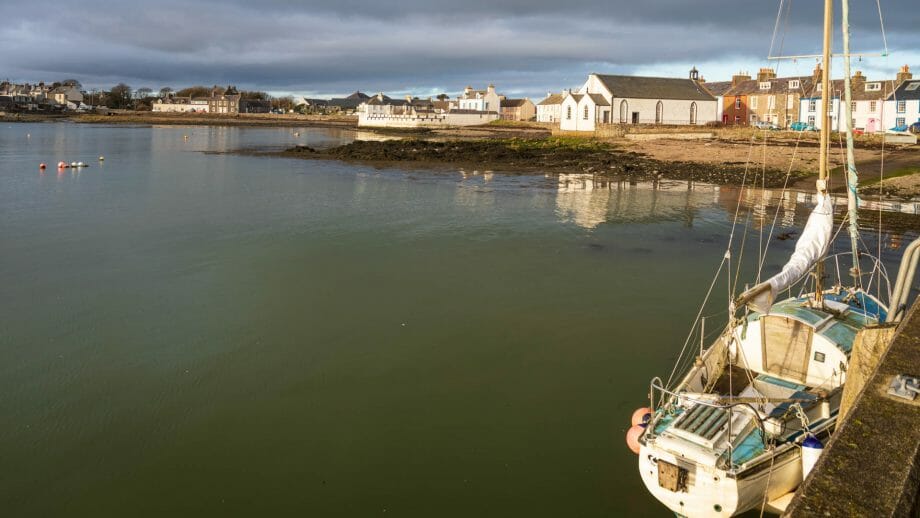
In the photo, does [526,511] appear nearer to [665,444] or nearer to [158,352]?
→ [665,444]

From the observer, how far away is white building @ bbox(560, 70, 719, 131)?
64.6 m

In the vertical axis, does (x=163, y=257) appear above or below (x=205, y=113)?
below

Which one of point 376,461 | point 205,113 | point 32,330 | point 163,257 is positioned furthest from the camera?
point 205,113

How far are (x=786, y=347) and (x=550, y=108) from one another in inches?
3603

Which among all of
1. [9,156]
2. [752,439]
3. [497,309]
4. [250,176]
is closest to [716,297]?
[497,309]

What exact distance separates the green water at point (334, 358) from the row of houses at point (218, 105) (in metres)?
150

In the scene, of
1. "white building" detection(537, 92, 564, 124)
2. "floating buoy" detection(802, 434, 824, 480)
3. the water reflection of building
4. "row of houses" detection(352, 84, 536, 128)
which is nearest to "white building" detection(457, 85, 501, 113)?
"row of houses" detection(352, 84, 536, 128)

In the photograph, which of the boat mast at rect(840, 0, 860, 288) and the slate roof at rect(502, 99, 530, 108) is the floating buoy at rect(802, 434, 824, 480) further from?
the slate roof at rect(502, 99, 530, 108)

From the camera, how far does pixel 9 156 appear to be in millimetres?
48344

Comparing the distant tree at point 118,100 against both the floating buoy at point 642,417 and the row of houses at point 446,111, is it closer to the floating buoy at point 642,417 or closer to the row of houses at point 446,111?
the row of houses at point 446,111

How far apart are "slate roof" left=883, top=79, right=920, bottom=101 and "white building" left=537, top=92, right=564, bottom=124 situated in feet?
148

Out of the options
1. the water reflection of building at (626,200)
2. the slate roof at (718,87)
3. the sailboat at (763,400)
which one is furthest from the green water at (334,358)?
the slate roof at (718,87)

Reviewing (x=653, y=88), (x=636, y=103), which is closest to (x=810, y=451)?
(x=636, y=103)

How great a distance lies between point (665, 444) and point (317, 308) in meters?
8.79
